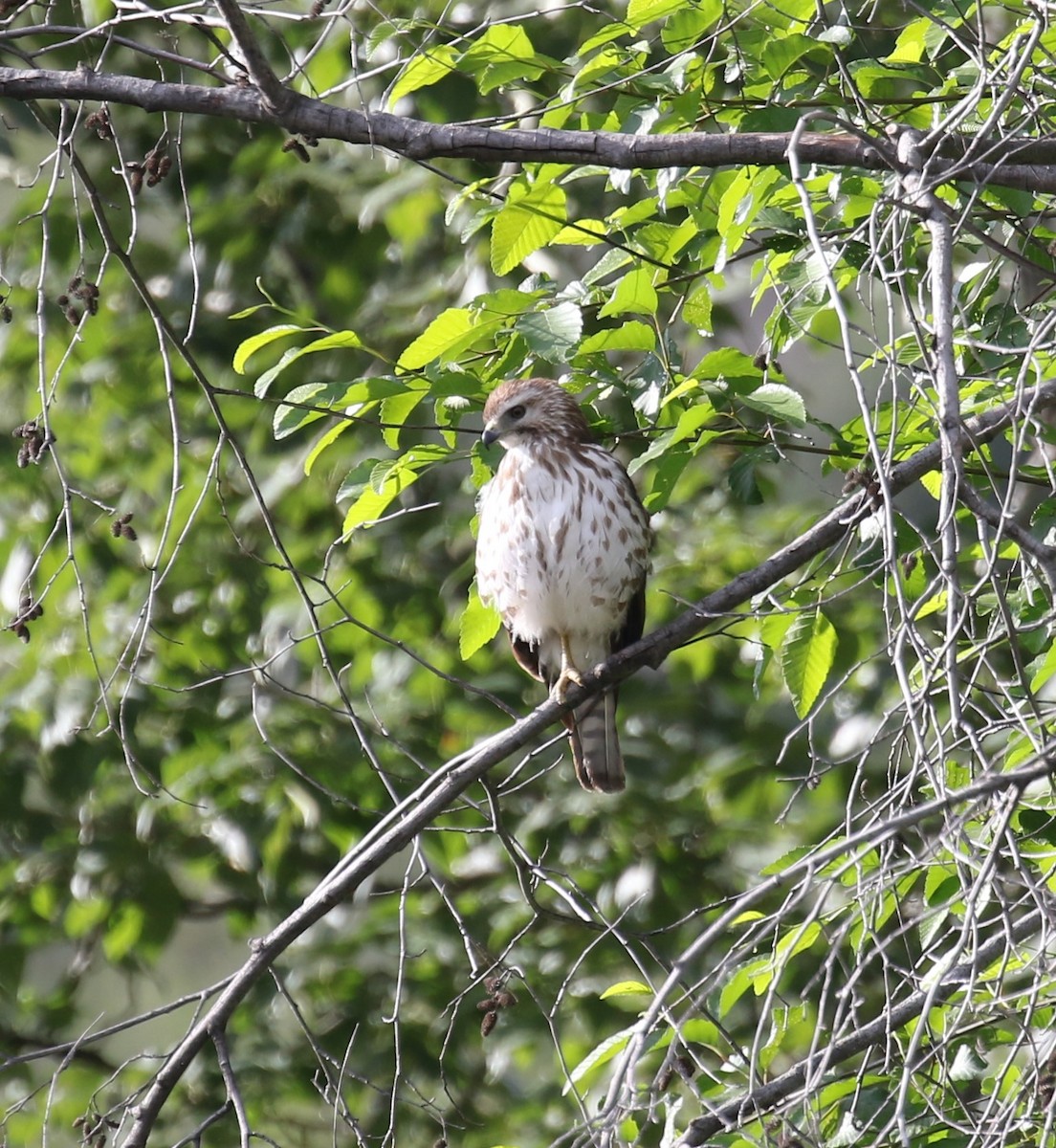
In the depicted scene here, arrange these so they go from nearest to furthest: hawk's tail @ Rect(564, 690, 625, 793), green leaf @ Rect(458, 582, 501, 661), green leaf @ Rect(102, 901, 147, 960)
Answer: green leaf @ Rect(458, 582, 501, 661) < hawk's tail @ Rect(564, 690, 625, 793) < green leaf @ Rect(102, 901, 147, 960)

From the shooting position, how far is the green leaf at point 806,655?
3.13m

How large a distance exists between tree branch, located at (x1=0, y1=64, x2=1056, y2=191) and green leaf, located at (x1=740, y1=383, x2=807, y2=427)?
0.41m

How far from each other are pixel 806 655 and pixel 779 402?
1.78 ft

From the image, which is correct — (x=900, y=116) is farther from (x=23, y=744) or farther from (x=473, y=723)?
(x=23, y=744)

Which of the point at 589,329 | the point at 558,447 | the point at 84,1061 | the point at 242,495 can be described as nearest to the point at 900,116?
the point at 589,329

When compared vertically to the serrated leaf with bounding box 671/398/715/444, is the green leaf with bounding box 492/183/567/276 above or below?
above

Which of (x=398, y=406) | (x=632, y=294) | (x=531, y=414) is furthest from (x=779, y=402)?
(x=531, y=414)

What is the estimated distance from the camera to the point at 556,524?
4.54 meters

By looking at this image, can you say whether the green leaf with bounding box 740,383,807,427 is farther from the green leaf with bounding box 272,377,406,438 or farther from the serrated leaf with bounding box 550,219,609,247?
the green leaf with bounding box 272,377,406,438

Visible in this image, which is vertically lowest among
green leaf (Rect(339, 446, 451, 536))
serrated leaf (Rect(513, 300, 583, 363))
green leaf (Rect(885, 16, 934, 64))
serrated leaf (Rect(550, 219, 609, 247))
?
green leaf (Rect(339, 446, 451, 536))

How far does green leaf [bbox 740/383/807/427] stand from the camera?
2863mm

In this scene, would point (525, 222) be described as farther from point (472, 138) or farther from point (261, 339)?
point (261, 339)

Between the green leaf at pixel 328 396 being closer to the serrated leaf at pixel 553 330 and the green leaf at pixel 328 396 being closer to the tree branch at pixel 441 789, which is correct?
the serrated leaf at pixel 553 330

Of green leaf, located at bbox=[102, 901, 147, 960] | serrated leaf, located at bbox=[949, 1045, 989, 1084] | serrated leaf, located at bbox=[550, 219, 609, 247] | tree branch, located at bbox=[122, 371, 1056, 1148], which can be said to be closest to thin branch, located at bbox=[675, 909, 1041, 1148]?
serrated leaf, located at bbox=[949, 1045, 989, 1084]
